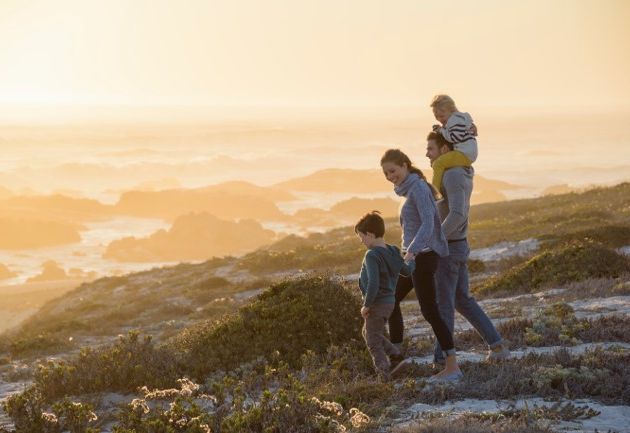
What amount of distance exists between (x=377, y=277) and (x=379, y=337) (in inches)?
34.8

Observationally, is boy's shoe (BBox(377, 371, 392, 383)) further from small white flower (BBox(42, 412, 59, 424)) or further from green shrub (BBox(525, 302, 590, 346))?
small white flower (BBox(42, 412, 59, 424))

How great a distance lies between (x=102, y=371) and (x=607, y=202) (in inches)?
1256

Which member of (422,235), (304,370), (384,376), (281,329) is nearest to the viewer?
(422,235)

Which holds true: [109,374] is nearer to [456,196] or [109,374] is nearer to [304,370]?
[304,370]

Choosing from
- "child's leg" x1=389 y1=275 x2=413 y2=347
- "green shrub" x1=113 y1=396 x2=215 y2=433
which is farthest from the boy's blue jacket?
"green shrub" x1=113 y1=396 x2=215 y2=433

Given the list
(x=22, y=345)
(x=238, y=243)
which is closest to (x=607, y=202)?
(x=22, y=345)

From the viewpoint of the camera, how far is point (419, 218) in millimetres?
8352

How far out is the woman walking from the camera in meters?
8.17

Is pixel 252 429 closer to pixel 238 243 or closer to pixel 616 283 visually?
pixel 616 283

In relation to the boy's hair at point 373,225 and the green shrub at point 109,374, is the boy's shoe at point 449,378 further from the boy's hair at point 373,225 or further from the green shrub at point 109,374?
the green shrub at point 109,374

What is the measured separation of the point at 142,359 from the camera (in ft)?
34.8

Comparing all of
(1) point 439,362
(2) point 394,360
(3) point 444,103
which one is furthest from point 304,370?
(3) point 444,103

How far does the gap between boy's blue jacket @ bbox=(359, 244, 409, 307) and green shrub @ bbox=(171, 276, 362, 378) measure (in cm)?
248

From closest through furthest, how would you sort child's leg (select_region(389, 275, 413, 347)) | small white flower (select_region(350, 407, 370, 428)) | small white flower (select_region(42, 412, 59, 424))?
1. small white flower (select_region(350, 407, 370, 428))
2. small white flower (select_region(42, 412, 59, 424))
3. child's leg (select_region(389, 275, 413, 347))
